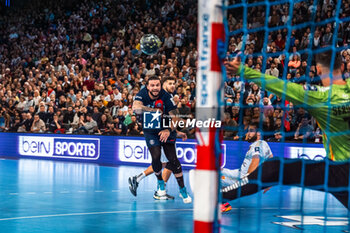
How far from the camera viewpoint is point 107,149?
17.9 metres

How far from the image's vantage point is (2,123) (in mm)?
21938

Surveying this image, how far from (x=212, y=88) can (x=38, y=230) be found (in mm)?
3504

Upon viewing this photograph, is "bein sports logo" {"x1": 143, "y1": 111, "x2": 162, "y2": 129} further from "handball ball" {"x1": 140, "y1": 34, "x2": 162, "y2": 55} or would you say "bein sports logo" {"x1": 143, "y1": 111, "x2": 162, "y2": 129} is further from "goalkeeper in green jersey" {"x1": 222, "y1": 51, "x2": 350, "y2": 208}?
"handball ball" {"x1": 140, "y1": 34, "x2": 162, "y2": 55}

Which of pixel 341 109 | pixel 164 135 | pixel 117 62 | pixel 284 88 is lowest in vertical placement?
pixel 164 135

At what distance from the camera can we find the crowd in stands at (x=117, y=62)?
1407cm

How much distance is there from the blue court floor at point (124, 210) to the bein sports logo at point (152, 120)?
4.12 ft

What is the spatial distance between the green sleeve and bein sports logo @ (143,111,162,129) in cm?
434

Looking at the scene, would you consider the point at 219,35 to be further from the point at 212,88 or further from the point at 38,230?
the point at 38,230

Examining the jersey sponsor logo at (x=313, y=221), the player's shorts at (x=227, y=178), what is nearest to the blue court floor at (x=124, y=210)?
the jersey sponsor logo at (x=313, y=221)

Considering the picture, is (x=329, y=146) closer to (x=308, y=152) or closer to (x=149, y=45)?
(x=308, y=152)

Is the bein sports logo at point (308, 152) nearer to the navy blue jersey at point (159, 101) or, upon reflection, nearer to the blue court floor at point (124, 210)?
the blue court floor at point (124, 210)

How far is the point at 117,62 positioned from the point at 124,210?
1364cm

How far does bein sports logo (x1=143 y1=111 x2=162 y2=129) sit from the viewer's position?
917 centimetres

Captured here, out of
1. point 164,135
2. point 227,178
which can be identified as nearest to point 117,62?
point 164,135
